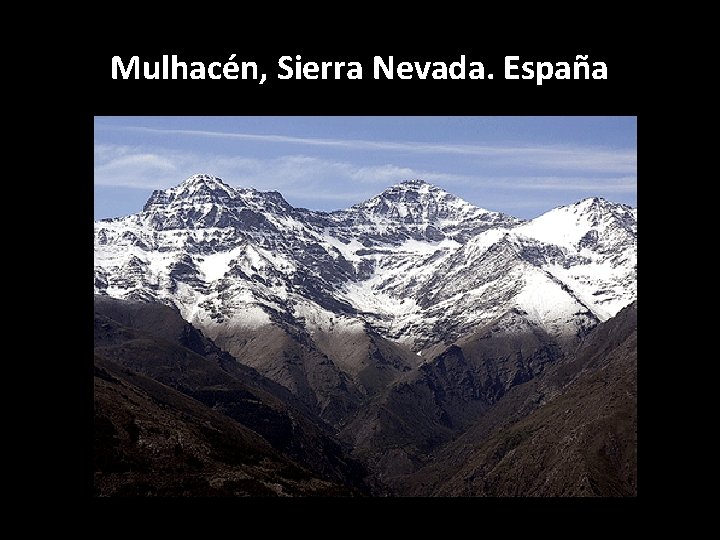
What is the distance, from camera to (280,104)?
942 inches
